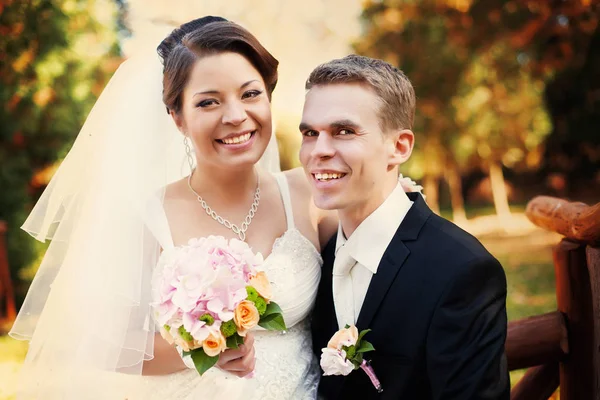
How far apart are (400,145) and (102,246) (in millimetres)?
1421

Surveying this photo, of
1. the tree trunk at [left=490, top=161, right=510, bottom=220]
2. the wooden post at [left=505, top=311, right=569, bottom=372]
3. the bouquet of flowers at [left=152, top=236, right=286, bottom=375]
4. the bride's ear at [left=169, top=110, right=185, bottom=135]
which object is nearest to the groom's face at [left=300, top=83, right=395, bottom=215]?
the bouquet of flowers at [left=152, top=236, right=286, bottom=375]

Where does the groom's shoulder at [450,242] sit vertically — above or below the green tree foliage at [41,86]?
below

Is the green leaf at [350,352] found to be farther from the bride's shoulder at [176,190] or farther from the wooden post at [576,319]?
the wooden post at [576,319]

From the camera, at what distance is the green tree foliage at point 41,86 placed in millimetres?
7926

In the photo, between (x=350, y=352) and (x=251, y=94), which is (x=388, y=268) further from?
(x=251, y=94)

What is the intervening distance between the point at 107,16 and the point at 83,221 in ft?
21.9

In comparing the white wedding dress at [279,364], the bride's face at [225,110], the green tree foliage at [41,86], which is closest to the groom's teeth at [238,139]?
the bride's face at [225,110]

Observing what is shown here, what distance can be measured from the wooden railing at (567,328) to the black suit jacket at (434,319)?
2.63 feet

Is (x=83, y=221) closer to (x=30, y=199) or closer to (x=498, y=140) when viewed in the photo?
(x=30, y=199)

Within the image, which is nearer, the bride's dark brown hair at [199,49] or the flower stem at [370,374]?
the flower stem at [370,374]

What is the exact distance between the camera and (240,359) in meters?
2.23

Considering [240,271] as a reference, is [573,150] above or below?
below

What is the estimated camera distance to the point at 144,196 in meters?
2.87

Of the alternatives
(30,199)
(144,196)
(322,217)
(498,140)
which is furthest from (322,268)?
(498,140)
